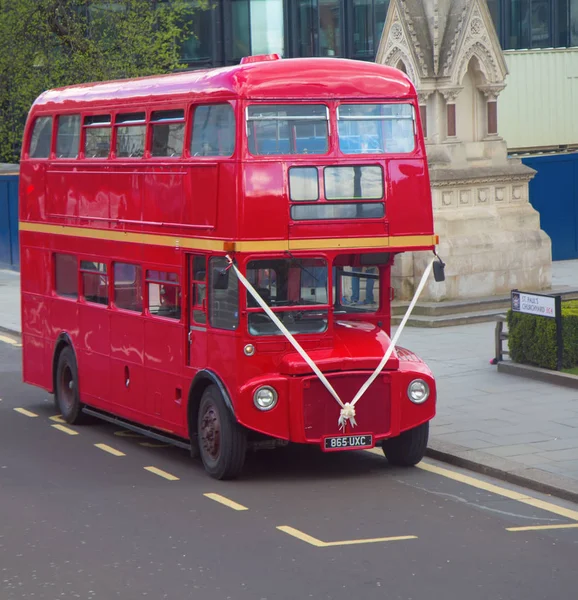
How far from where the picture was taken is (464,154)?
2417 cm

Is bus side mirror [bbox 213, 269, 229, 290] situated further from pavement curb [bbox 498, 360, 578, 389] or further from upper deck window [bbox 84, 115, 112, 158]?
pavement curb [bbox 498, 360, 578, 389]

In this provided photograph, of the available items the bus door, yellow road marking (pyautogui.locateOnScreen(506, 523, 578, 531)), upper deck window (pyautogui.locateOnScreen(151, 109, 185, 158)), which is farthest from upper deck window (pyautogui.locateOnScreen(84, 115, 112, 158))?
yellow road marking (pyautogui.locateOnScreen(506, 523, 578, 531))

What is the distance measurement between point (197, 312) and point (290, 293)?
110 centimetres

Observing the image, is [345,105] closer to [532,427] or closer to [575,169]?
[532,427]

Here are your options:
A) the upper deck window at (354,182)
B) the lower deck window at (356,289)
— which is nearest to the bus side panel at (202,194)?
the upper deck window at (354,182)

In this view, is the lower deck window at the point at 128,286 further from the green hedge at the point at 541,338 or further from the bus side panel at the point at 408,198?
the green hedge at the point at 541,338

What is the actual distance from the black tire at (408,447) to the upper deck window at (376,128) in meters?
2.62

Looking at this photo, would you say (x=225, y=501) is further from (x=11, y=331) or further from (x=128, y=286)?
(x=11, y=331)

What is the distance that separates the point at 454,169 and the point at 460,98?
4.30 ft

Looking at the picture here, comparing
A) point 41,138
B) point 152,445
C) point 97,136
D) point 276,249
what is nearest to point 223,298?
point 276,249

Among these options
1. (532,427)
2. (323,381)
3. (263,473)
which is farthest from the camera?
(532,427)

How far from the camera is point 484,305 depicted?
23453mm

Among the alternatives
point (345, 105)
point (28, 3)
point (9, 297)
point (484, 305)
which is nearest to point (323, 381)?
point (345, 105)

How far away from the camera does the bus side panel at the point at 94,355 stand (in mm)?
15422
